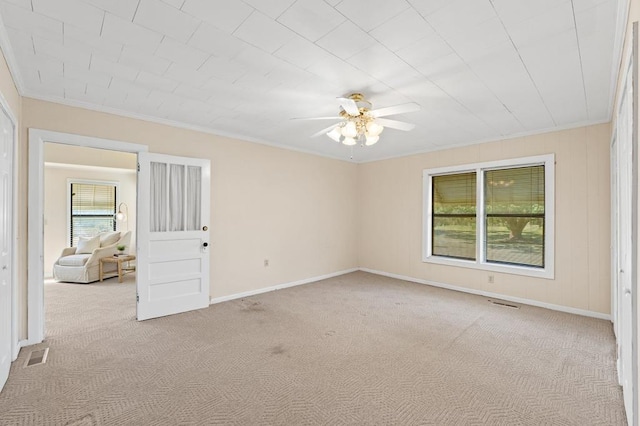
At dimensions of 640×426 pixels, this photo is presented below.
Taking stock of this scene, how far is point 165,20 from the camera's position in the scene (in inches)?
76.3

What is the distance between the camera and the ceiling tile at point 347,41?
2002 millimetres

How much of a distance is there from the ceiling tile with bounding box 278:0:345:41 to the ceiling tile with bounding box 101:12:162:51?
94 centimetres

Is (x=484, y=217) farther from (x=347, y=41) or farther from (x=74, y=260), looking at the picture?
(x=74, y=260)

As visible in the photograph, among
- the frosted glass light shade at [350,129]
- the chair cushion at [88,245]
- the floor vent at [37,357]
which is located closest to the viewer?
the floor vent at [37,357]

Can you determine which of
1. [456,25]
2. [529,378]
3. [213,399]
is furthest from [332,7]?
[529,378]

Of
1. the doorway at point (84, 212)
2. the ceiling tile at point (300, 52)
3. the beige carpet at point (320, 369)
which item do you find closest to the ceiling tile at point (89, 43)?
the ceiling tile at point (300, 52)

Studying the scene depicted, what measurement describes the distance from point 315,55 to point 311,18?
1.40 feet

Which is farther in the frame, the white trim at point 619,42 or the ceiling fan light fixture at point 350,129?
the ceiling fan light fixture at point 350,129

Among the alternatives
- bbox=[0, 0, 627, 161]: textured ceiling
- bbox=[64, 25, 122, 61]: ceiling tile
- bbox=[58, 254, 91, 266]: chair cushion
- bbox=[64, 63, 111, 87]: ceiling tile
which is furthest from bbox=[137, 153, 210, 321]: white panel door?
bbox=[58, 254, 91, 266]: chair cushion

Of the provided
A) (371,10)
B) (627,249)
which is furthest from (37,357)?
(627,249)

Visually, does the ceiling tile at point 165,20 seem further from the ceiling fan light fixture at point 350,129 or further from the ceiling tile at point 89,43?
the ceiling fan light fixture at point 350,129

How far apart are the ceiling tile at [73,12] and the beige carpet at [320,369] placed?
2.56 m

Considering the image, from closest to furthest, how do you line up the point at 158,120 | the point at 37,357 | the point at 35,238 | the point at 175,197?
the point at 37,357
the point at 35,238
the point at 158,120
the point at 175,197

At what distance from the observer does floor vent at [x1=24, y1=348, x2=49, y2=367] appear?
2693 mm
